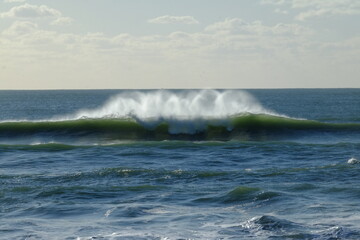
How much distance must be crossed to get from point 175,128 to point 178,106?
11.9 feet

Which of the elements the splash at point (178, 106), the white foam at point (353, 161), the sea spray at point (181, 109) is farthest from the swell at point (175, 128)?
the white foam at point (353, 161)

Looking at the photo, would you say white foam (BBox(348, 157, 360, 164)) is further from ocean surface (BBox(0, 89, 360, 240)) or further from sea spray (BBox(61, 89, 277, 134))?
sea spray (BBox(61, 89, 277, 134))

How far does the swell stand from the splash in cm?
85

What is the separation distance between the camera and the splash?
37.5m

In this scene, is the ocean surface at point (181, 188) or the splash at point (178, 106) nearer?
the ocean surface at point (181, 188)

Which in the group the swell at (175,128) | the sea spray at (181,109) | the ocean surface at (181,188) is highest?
the sea spray at (181,109)

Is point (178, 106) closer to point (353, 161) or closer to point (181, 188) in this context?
point (353, 161)

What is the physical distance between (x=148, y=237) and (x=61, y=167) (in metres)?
10.3

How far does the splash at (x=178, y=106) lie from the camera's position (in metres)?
37.5

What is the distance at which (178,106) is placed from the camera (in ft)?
126

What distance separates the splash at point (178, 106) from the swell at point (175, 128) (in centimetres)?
85

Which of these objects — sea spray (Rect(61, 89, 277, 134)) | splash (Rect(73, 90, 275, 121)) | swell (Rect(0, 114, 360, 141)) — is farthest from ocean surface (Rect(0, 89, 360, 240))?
splash (Rect(73, 90, 275, 121))

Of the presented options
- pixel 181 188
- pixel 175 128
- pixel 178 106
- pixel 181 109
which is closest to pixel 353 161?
pixel 181 188

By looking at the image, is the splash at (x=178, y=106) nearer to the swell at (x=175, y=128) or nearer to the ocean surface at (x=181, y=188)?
the swell at (x=175, y=128)
